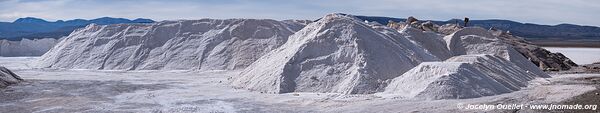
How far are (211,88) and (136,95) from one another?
189cm

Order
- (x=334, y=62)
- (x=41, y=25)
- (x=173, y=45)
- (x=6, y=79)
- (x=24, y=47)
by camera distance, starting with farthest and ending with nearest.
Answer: (x=41, y=25)
(x=24, y=47)
(x=173, y=45)
(x=6, y=79)
(x=334, y=62)

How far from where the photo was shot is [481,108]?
29.4 ft

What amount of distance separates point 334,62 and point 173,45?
1065cm

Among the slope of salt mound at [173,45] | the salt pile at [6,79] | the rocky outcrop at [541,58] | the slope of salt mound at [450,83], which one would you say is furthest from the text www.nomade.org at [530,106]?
the rocky outcrop at [541,58]

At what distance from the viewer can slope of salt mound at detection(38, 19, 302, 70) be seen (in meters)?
21.1

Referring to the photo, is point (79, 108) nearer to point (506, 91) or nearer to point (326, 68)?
point (326, 68)

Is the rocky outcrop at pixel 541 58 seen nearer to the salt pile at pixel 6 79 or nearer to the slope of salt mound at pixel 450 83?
the slope of salt mound at pixel 450 83

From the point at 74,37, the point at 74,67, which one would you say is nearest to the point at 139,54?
the point at 74,67

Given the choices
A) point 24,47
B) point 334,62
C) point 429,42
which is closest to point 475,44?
point 429,42

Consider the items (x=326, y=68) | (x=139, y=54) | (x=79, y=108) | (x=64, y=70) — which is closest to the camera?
(x=79, y=108)

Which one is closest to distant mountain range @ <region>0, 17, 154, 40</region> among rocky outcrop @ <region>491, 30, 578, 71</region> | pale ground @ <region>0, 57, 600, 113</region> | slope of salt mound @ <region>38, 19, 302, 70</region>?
slope of salt mound @ <region>38, 19, 302, 70</region>

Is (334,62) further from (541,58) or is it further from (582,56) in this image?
(582,56)

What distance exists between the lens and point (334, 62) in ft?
44.4

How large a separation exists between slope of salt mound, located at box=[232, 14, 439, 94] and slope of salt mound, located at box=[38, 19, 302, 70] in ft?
18.2
